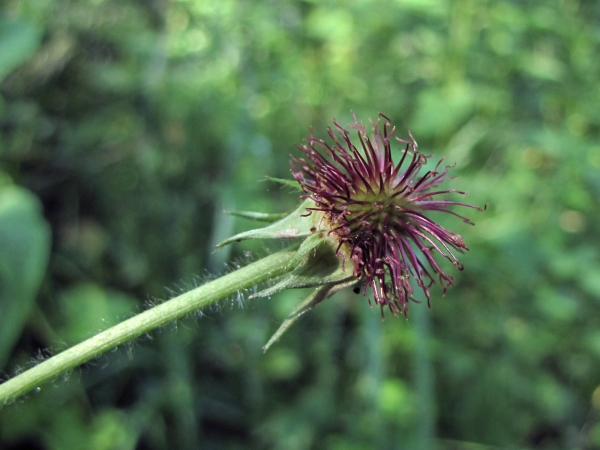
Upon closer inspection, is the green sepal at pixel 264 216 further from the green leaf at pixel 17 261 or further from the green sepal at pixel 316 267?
the green leaf at pixel 17 261

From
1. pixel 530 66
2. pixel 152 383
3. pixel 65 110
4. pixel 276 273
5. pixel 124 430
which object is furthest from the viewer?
pixel 65 110

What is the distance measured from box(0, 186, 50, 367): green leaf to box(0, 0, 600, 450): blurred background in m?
0.01

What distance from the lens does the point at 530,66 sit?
3.72 meters

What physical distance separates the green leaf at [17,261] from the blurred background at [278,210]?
0.04 feet

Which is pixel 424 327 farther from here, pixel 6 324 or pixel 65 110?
pixel 65 110

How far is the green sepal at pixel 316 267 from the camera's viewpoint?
1.45 m

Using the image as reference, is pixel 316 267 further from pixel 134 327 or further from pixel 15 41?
pixel 15 41

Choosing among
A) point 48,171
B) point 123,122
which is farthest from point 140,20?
point 48,171

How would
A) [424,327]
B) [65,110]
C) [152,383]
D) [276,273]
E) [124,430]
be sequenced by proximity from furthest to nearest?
[65,110], [152,383], [124,430], [424,327], [276,273]

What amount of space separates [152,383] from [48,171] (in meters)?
1.74

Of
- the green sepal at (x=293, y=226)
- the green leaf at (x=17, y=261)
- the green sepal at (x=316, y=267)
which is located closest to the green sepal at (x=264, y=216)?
the green sepal at (x=293, y=226)

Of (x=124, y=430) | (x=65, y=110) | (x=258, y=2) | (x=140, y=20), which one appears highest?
(x=258, y=2)

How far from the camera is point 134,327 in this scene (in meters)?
1.31

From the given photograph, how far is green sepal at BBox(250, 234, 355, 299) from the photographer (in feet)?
4.75
